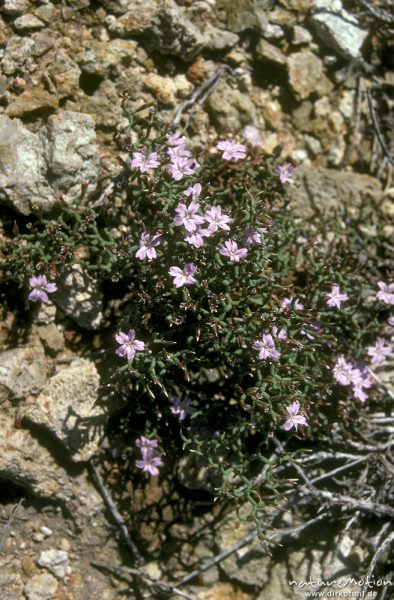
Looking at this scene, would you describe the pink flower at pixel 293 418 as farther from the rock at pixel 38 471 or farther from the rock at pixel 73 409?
the rock at pixel 38 471

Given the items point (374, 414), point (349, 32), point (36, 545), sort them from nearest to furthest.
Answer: point (36, 545)
point (374, 414)
point (349, 32)

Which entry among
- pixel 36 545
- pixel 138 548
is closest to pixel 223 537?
pixel 138 548

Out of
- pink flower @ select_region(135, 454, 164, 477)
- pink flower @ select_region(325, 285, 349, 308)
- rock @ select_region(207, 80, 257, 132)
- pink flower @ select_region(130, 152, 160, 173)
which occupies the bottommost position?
pink flower @ select_region(135, 454, 164, 477)

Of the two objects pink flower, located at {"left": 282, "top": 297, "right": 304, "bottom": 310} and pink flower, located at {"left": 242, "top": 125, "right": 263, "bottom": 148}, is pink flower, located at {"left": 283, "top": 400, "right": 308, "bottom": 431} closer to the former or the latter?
pink flower, located at {"left": 282, "top": 297, "right": 304, "bottom": 310}

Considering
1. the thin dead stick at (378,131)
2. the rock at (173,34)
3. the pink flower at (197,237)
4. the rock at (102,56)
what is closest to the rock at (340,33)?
the thin dead stick at (378,131)

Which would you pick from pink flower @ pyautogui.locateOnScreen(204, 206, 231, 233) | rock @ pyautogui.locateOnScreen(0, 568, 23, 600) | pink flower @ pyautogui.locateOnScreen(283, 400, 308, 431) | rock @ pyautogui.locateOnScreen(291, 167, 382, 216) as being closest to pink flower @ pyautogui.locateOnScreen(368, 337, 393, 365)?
pink flower @ pyautogui.locateOnScreen(283, 400, 308, 431)

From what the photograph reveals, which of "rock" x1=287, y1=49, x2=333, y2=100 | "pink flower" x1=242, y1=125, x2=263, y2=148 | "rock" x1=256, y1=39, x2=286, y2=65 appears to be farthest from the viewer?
"rock" x1=287, y1=49, x2=333, y2=100

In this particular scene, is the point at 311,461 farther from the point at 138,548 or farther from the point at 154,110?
the point at 154,110

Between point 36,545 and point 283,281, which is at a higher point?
point 283,281
